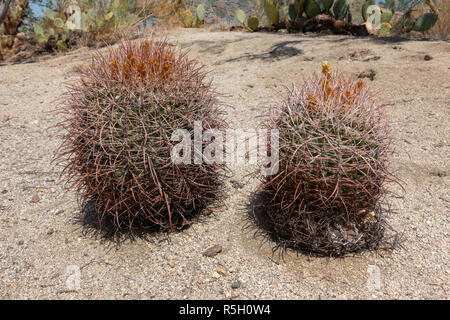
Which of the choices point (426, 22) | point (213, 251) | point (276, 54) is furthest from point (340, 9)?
point (213, 251)

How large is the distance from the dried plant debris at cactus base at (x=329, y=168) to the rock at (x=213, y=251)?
1.36 ft

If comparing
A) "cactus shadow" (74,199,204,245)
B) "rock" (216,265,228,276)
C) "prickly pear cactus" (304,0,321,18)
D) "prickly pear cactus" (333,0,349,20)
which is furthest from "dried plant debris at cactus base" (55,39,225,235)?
"prickly pear cactus" (333,0,349,20)

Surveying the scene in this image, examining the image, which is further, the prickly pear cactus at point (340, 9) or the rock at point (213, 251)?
the prickly pear cactus at point (340, 9)

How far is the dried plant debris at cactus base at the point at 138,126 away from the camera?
6.96ft

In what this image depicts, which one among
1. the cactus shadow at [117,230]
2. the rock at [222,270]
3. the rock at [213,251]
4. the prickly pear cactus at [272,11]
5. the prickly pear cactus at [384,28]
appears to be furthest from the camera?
the prickly pear cactus at [272,11]

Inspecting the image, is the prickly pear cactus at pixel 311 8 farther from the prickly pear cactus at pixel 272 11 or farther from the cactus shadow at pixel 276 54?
the cactus shadow at pixel 276 54

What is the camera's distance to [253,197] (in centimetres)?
291

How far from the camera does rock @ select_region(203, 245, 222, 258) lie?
93.0 inches

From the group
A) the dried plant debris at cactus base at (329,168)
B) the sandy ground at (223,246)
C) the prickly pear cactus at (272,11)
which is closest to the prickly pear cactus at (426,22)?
the sandy ground at (223,246)

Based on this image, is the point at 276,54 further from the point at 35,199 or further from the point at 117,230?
the point at 117,230

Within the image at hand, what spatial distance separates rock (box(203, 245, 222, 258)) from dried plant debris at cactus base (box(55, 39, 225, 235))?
1.04 feet

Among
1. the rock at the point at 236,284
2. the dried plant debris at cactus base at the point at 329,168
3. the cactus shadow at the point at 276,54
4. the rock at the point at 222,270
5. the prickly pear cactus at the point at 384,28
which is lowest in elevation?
the rock at the point at 236,284

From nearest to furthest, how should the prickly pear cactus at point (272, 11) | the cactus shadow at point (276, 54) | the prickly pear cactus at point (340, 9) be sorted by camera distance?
the cactus shadow at point (276, 54) < the prickly pear cactus at point (340, 9) < the prickly pear cactus at point (272, 11)
